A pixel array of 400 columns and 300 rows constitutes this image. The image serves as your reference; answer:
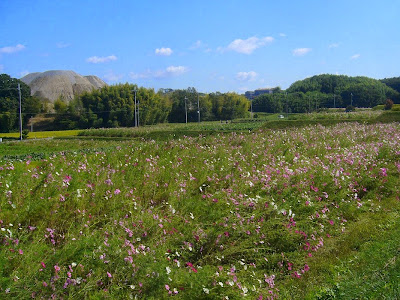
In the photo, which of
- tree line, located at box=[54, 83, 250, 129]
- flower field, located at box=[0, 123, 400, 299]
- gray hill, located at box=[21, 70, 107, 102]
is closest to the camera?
flower field, located at box=[0, 123, 400, 299]

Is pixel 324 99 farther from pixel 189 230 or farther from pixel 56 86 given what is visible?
pixel 56 86

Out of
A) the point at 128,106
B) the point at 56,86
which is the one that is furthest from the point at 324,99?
the point at 56,86

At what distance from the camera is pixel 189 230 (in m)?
4.66

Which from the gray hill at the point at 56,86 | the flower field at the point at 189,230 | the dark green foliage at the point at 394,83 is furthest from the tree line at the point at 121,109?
the gray hill at the point at 56,86

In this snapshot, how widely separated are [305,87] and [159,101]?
73767 millimetres

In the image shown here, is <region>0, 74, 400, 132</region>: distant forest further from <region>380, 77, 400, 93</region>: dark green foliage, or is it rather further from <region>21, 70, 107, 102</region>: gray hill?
<region>21, 70, 107, 102</region>: gray hill

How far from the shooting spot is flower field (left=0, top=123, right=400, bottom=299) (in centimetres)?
340

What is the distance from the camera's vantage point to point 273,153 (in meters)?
9.77

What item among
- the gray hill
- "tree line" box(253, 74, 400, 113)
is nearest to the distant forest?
"tree line" box(253, 74, 400, 113)

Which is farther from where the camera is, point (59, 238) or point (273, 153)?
point (273, 153)

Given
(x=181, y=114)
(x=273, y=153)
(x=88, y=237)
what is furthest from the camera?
(x=181, y=114)

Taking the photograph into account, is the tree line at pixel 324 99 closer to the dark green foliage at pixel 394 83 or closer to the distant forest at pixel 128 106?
the distant forest at pixel 128 106

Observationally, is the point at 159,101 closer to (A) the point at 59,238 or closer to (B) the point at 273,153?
(B) the point at 273,153

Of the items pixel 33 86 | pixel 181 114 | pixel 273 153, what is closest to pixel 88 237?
pixel 273 153
